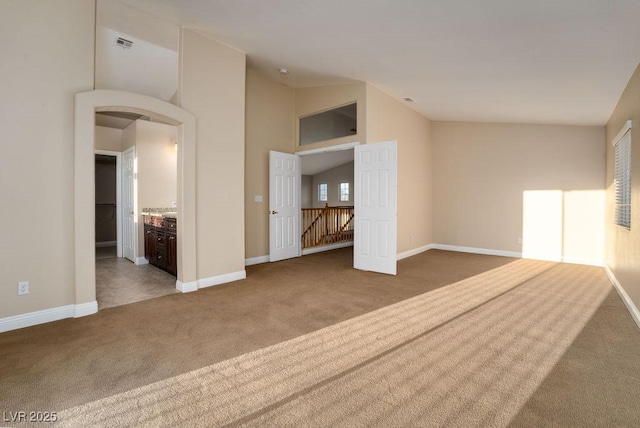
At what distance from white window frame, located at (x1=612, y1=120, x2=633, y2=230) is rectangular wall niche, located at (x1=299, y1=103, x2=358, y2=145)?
4.41 m

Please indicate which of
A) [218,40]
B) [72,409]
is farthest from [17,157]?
[218,40]

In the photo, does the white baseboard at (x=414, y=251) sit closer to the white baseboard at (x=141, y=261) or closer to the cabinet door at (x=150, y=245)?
the cabinet door at (x=150, y=245)

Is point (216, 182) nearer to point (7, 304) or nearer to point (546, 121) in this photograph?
point (7, 304)

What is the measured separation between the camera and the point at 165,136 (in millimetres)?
5988

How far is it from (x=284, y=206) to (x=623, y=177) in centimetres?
524

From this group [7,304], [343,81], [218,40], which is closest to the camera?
[7,304]

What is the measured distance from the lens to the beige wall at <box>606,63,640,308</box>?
3195mm

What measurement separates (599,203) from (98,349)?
7.79 m

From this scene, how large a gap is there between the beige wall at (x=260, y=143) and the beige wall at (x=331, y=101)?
0.35m

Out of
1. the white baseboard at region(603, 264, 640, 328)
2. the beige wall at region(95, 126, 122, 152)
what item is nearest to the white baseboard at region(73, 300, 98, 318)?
the beige wall at region(95, 126, 122, 152)

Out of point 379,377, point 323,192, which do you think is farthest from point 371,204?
point 323,192

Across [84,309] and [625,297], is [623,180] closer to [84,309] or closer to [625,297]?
[625,297]

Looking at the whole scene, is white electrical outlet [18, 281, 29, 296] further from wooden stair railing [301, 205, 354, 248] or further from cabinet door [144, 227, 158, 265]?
wooden stair railing [301, 205, 354, 248]

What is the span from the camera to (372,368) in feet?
6.94
